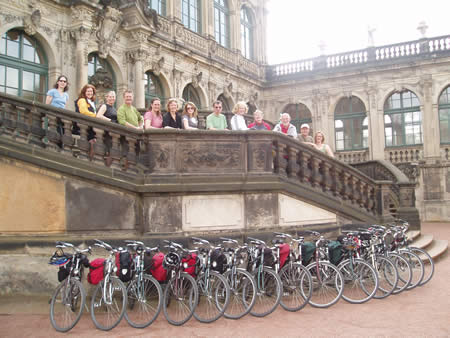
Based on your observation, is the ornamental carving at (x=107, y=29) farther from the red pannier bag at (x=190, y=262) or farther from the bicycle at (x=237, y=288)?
the bicycle at (x=237, y=288)

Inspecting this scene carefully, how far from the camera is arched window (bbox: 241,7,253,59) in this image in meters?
25.7

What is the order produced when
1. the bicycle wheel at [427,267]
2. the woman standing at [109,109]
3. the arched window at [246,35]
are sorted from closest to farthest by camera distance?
the bicycle wheel at [427,267] → the woman standing at [109,109] → the arched window at [246,35]

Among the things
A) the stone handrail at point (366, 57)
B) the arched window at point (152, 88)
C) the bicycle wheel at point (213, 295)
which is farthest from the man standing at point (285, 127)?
the stone handrail at point (366, 57)

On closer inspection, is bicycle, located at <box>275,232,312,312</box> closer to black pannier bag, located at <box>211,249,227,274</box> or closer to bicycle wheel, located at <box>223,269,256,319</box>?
bicycle wheel, located at <box>223,269,256,319</box>

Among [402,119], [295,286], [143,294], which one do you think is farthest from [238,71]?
[143,294]

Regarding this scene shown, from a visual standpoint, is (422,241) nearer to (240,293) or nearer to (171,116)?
(240,293)

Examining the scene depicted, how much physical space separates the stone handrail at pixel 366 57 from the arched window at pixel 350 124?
2063 mm

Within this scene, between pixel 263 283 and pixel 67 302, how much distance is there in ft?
8.54

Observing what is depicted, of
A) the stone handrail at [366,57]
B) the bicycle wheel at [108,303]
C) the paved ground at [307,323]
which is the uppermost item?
the stone handrail at [366,57]

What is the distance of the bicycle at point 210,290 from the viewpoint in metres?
5.83

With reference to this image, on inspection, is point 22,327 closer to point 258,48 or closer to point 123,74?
point 123,74

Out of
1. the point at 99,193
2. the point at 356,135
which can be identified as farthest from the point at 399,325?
the point at 356,135

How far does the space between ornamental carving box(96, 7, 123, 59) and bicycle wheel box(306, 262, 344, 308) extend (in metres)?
11.5

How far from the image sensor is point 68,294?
5918mm
